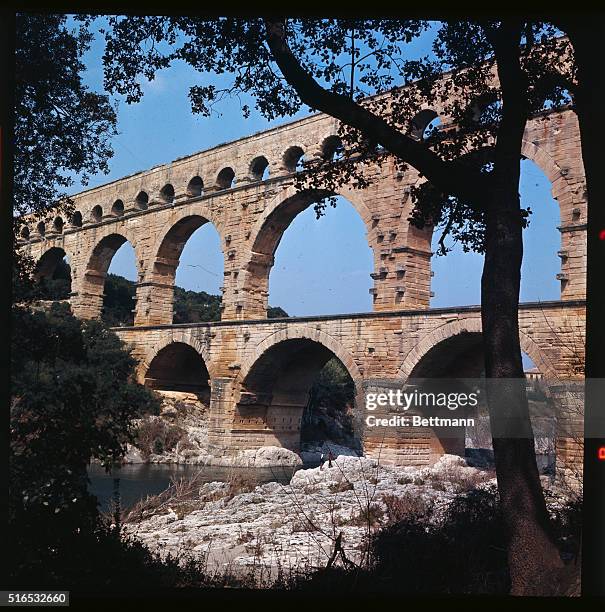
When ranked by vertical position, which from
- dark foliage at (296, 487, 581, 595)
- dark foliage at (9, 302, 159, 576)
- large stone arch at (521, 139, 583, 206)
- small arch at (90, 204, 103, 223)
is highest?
small arch at (90, 204, 103, 223)

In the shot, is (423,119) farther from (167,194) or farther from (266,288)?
(167,194)

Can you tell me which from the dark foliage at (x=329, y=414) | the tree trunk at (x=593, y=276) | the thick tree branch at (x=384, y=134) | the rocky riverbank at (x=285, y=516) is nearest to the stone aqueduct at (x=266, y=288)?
the rocky riverbank at (x=285, y=516)

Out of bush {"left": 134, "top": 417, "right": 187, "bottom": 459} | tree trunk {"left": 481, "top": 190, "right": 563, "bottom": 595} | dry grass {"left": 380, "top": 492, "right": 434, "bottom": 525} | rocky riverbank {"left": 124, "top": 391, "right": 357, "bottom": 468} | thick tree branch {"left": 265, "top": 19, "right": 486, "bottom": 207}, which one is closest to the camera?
tree trunk {"left": 481, "top": 190, "right": 563, "bottom": 595}

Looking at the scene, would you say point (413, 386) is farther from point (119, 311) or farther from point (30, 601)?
point (119, 311)

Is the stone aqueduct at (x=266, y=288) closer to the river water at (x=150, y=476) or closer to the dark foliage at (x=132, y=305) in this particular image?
the river water at (x=150, y=476)

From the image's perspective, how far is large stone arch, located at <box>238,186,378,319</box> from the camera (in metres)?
22.5

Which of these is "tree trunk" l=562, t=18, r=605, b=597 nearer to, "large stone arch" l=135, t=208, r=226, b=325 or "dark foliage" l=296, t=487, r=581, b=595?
"dark foliage" l=296, t=487, r=581, b=595

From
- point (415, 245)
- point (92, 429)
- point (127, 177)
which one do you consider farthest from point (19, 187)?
point (127, 177)

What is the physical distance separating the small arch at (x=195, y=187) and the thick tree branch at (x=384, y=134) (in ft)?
63.8

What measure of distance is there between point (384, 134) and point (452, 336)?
11.5 meters

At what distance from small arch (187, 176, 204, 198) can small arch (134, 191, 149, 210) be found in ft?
7.37

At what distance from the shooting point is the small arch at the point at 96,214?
27.9m

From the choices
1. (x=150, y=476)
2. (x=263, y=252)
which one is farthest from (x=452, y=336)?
(x=263, y=252)

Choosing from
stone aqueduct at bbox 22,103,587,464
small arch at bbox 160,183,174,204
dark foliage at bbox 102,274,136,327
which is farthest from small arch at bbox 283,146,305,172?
dark foliage at bbox 102,274,136,327
